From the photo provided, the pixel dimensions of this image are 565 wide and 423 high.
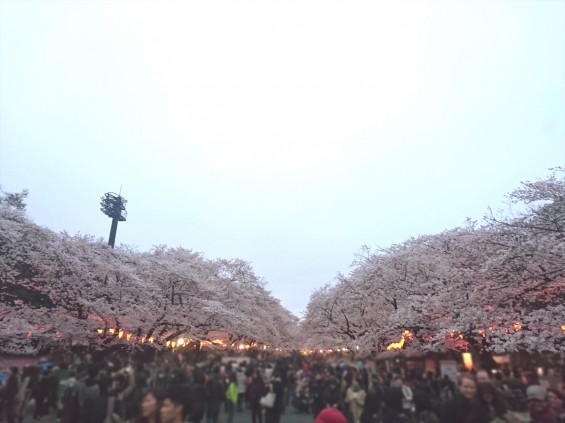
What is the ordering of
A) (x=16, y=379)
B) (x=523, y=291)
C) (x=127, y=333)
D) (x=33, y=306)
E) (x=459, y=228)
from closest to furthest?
(x=16, y=379) < (x=523, y=291) < (x=33, y=306) < (x=127, y=333) < (x=459, y=228)

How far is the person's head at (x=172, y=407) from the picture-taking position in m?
3.78

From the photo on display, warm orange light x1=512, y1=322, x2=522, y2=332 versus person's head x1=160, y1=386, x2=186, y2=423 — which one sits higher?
warm orange light x1=512, y1=322, x2=522, y2=332

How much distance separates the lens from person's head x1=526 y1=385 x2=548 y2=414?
12.1 ft

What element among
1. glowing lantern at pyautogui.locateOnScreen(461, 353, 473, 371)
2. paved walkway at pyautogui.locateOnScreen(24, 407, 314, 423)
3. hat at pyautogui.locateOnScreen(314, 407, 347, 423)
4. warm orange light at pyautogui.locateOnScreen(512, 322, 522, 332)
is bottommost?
paved walkway at pyautogui.locateOnScreen(24, 407, 314, 423)

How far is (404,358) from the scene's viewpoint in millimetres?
4273

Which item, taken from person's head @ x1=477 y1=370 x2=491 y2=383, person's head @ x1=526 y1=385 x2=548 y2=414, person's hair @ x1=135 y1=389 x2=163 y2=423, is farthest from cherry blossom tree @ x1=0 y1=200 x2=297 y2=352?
person's head @ x1=526 y1=385 x2=548 y2=414

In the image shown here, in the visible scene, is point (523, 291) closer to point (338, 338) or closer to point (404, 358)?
point (404, 358)

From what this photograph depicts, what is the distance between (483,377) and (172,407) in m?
3.34

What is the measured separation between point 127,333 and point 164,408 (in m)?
20.4

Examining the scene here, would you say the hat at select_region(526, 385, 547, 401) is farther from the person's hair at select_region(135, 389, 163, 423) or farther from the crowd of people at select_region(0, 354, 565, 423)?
the person's hair at select_region(135, 389, 163, 423)

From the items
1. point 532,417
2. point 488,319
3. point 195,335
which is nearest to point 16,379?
point 532,417

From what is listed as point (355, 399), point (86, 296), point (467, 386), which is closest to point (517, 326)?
point (467, 386)

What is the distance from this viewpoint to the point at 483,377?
3.89 metres

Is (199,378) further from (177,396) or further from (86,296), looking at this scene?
(86,296)
